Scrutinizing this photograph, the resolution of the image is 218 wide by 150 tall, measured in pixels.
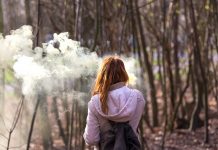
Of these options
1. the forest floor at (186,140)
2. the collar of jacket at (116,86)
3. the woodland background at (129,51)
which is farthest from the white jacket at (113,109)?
the forest floor at (186,140)

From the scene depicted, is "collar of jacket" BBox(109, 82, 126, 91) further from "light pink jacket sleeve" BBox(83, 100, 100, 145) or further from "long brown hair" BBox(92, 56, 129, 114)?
"light pink jacket sleeve" BBox(83, 100, 100, 145)

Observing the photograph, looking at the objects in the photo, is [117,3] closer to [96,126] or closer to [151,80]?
[151,80]

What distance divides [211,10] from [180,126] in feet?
8.32

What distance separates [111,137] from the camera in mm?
4473

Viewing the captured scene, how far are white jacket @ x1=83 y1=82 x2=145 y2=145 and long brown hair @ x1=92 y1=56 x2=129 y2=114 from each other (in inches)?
1.5

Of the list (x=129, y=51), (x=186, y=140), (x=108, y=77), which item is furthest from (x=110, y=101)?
(x=129, y=51)

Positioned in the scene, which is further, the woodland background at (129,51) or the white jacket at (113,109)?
the woodland background at (129,51)

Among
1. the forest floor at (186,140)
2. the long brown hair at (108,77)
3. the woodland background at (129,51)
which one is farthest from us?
the forest floor at (186,140)

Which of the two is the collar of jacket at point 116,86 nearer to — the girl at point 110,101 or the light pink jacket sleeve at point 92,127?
the girl at point 110,101

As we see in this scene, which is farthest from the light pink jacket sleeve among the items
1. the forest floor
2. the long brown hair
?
the forest floor

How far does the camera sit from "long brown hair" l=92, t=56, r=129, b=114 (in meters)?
4.45

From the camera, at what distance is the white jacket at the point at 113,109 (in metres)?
4.46

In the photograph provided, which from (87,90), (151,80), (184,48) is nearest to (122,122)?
(87,90)

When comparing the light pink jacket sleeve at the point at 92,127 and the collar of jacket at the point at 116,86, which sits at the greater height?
the collar of jacket at the point at 116,86
